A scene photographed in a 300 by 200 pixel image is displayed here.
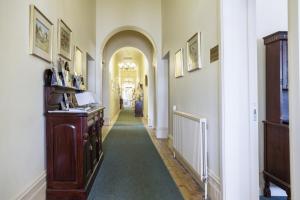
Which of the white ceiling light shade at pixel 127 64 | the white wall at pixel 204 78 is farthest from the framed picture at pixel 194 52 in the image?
the white ceiling light shade at pixel 127 64

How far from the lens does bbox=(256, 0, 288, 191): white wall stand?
2920 mm

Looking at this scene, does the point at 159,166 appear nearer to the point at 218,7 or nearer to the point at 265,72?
the point at 265,72

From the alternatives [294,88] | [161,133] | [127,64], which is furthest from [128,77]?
[294,88]

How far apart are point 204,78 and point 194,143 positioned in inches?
32.7

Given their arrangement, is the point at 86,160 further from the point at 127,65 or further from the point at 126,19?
the point at 127,65

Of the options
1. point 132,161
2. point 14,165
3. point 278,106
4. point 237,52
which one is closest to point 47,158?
point 14,165

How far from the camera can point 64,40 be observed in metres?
3.53

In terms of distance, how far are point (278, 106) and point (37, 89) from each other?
2532 millimetres

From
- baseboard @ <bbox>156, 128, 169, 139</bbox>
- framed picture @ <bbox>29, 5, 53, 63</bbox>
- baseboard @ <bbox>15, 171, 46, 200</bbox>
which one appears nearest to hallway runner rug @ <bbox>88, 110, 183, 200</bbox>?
baseboard @ <bbox>15, 171, 46, 200</bbox>

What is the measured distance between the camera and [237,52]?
7.67 ft

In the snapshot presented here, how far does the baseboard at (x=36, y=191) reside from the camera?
7.18ft

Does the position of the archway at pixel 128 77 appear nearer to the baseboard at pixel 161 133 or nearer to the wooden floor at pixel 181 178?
the baseboard at pixel 161 133

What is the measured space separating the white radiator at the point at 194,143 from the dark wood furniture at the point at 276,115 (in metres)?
0.70

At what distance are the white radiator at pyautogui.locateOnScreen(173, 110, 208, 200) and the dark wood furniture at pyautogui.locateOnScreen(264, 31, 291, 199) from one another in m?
0.70
